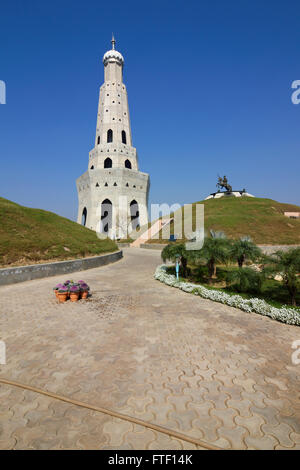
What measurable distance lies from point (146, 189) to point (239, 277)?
5212cm

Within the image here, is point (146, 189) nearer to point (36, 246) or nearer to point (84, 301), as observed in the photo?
point (36, 246)

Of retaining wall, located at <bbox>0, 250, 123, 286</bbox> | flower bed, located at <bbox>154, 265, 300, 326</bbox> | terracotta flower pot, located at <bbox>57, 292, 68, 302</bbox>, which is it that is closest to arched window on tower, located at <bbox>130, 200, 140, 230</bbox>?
retaining wall, located at <bbox>0, 250, 123, 286</bbox>

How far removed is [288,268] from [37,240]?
18.3 metres

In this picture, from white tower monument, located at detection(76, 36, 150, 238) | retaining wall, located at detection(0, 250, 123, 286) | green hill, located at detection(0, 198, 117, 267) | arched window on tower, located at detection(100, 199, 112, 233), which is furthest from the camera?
arched window on tower, located at detection(100, 199, 112, 233)

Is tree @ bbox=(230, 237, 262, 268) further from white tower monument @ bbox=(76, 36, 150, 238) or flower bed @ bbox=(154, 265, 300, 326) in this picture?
white tower monument @ bbox=(76, 36, 150, 238)

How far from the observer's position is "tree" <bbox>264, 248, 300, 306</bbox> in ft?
31.7

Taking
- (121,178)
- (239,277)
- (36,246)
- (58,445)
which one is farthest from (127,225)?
(58,445)

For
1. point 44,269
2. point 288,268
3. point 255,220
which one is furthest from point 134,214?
point 288,268

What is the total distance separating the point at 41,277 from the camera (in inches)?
605

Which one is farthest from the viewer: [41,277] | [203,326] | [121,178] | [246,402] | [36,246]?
[121,178]

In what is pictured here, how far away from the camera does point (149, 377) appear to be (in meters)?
4.67

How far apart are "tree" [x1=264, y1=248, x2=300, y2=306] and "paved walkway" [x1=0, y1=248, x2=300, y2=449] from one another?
2.77 m

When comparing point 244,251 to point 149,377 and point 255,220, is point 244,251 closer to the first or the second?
point 149,377

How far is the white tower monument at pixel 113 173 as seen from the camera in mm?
56031
